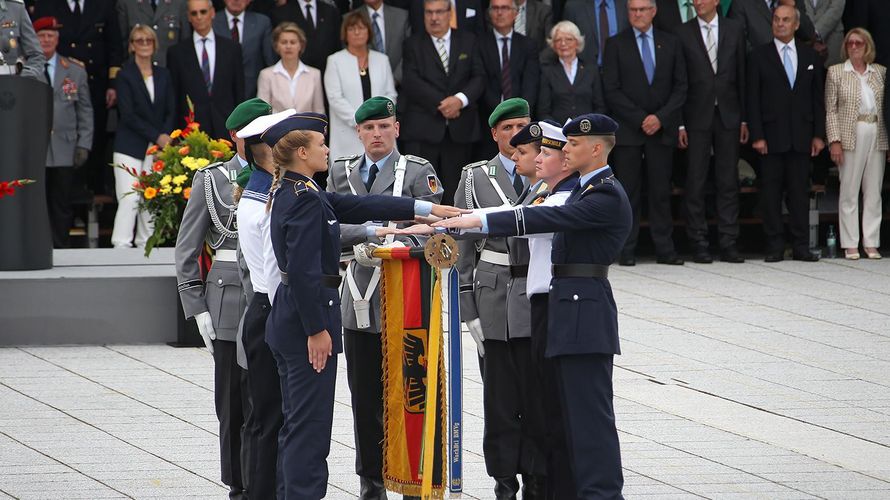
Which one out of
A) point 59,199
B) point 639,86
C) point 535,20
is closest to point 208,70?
point 59,199

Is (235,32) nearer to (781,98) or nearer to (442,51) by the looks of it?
(442,51)

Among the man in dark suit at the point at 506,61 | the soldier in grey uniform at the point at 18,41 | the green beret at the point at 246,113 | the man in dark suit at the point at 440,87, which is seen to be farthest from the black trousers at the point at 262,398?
the man in dark suit at the point at 506,61

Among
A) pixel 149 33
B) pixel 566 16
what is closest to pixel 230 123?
pixel 149 33

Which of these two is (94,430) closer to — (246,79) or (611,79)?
(246,79)

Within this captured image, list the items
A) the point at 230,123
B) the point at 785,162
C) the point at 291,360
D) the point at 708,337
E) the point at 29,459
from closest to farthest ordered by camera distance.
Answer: the point at 291,360, the point at 230,123, the point at 29,459, the point at 708,337, the point at 785,162

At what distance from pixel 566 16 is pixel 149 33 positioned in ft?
12.9

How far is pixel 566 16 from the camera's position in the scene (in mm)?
13477

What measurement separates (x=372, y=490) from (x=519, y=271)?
122cm

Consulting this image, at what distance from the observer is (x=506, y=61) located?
13.1 metres

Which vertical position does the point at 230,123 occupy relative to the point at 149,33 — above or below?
below

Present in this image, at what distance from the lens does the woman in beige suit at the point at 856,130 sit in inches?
528

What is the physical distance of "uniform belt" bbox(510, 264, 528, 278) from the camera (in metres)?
6.54

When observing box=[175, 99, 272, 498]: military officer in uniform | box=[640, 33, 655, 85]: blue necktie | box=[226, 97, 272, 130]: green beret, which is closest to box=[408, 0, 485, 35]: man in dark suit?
box=[640, 33, 655, 85]: blue necktie

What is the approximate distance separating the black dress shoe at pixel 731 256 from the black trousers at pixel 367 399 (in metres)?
7.60
